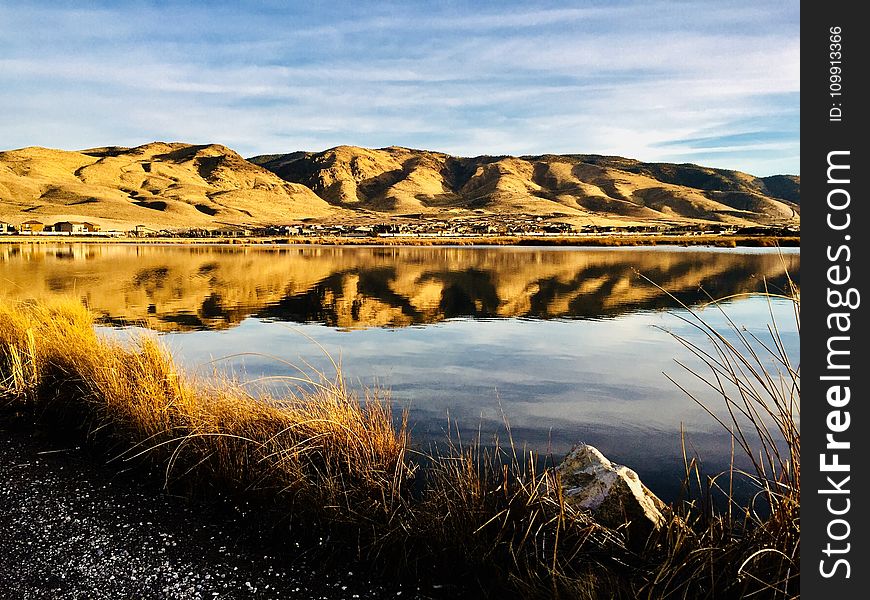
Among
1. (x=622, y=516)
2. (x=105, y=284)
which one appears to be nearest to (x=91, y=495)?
(x=622, y=516)

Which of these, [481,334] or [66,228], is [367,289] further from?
[66,228]

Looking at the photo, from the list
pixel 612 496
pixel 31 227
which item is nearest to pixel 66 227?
pixel 31 227

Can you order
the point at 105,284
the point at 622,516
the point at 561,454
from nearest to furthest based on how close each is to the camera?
the point at 622,516 < the point at 561,454 < the point at 105,284

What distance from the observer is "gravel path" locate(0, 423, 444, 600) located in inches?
154

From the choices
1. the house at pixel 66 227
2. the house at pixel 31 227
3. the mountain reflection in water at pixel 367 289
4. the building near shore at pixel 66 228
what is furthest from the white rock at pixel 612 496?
the house at pixel 66 227

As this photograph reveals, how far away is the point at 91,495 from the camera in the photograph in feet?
17.3

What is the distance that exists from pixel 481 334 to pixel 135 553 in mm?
12279

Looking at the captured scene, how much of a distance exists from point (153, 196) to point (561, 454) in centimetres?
20351

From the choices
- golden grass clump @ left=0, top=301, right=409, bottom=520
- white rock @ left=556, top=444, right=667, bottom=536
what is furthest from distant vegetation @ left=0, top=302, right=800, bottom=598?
white rock @ left=556, top=444, right=667, bottom=536

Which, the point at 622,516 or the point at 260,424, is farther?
the point at 260,424

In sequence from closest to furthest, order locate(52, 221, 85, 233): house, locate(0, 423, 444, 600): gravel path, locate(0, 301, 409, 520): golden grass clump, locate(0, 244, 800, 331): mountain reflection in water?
locate(0, 423, 444, 600): gravel path
locate(0, 301, 409, 520): golden grass clump
locate(0, 244, 800, 331): mountain reflection in water
locate(52, 221, 85, 233): house

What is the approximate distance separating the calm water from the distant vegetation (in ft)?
4.22

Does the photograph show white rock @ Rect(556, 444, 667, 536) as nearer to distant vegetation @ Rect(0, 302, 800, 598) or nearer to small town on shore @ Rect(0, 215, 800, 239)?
distant vegetation @ Rect(0, 302, 800, 598)
